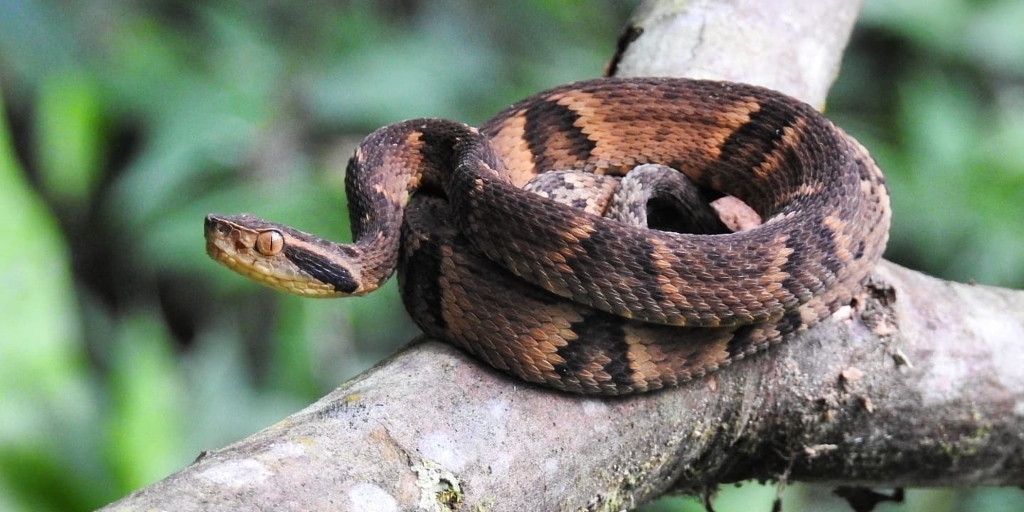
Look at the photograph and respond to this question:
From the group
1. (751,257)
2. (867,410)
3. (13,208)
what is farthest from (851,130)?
(13,208)

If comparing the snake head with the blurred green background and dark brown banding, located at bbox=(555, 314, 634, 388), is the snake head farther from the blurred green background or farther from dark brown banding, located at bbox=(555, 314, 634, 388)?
the blurred green background

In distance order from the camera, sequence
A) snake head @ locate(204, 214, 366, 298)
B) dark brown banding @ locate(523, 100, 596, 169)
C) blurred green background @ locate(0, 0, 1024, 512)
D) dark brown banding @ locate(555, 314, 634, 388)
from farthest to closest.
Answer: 1. blurred green background @ locate(0, 0, 1024, 512)
2. dark brown banding @ locate(523, 100, 596, 169)
3. snake head @ locate(204, 214, 366, 298)
4. dark brown banding @ locate(555, 314, 634, 388)

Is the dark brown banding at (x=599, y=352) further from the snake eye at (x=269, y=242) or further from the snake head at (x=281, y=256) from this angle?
the snake eye at (x=269, y=242)

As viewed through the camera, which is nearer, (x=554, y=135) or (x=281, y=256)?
(x=281, y=256)

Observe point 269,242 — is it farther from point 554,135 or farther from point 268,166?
point 268,166

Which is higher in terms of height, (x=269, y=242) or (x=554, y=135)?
(x=554, y=135)

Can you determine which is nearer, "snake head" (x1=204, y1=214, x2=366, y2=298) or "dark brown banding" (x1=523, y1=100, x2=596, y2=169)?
"snake head" (x1=204, y1=214, x2=366, y2=298)

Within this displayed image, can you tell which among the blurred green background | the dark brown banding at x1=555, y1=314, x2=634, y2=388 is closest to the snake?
the dark brown banding at x1=555, y1=314, x2=634, y2=388

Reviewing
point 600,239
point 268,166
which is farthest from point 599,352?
point 268,166

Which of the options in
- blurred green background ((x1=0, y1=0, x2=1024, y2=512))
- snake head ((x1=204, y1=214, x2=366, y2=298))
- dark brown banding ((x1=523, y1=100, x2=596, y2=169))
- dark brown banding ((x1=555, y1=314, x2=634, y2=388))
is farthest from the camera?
blurred green background ((x1=0, y1=0, x2=1024, y2=512))
